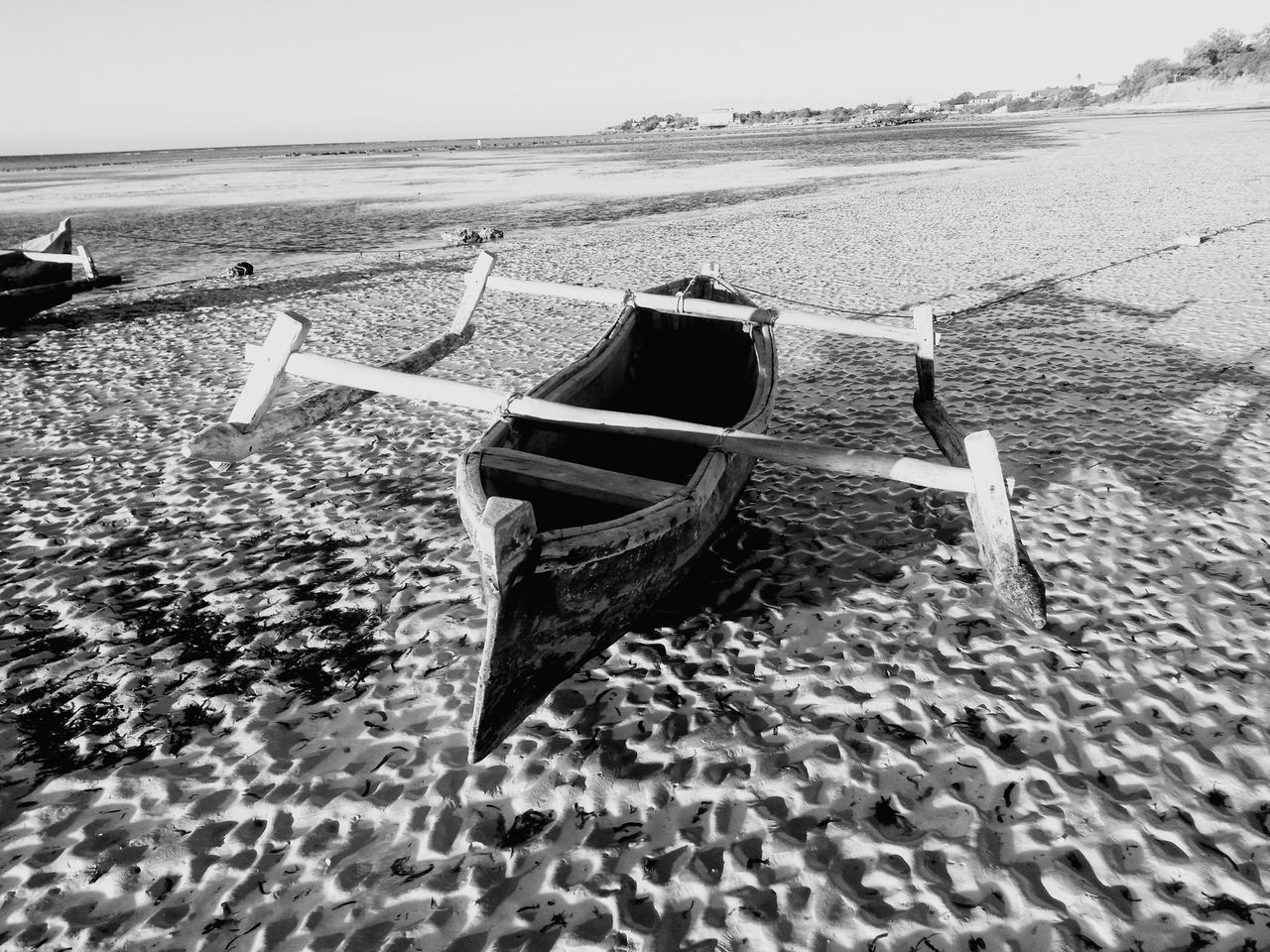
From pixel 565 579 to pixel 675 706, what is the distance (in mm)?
1165

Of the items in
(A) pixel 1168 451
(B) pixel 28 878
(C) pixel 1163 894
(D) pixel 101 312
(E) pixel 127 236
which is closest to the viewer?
(C) pixel 1163 894

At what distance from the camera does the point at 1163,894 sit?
113 inches

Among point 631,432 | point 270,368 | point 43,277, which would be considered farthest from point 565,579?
point 43,277

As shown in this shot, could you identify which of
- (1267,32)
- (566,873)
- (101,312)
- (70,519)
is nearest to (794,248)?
(101,312)

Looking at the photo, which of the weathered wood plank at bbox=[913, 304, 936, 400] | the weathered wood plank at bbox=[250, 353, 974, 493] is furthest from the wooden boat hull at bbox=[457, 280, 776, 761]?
the weathered wood plank at bbox=[913, 304, 936, 400]

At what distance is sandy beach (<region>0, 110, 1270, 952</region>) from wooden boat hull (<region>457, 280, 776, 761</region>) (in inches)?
20.7

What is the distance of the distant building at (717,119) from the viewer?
579ft

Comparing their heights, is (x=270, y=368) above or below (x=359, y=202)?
below

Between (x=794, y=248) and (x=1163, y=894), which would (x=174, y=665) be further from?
(x=794, y=248)

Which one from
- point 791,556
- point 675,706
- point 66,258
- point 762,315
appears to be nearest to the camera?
point 675,706

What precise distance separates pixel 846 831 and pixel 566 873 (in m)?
1.24

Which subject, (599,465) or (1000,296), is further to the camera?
(1000,296)

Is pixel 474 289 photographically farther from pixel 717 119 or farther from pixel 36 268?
pixel 717 119

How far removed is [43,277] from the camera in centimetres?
1355
